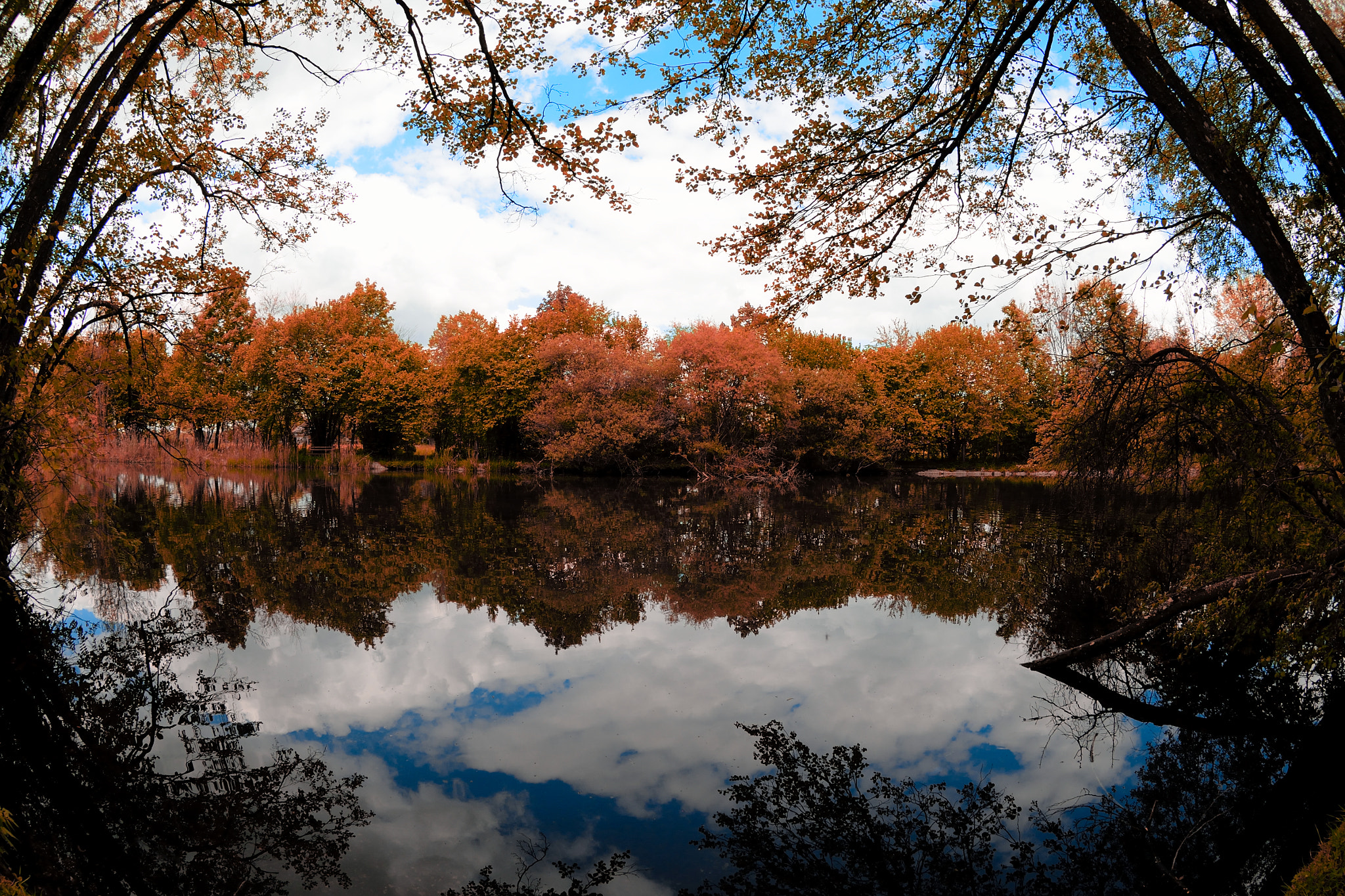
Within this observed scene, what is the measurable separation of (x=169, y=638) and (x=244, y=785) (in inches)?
152

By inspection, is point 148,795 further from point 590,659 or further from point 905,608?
point 905,608

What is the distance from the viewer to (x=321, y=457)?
1722 inches

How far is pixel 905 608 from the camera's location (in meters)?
9.16

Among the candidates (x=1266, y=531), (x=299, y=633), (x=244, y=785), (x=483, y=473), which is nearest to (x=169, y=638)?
(x=299, y=633)

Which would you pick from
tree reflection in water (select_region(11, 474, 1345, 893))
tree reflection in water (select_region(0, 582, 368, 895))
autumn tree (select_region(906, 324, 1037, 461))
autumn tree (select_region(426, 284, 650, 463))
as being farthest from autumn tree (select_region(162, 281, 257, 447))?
autumn tree (select_region(906, 324, 1037, 461))

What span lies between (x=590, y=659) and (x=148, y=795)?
3.76 metres

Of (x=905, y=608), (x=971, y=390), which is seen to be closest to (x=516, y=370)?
(x=971, y=390)

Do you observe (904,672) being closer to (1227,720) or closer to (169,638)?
(1227,720)

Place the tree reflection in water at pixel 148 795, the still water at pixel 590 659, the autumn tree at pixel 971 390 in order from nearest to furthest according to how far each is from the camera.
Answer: the tree reflection in water at pixel 148 795 → the still water at pixel 590 659 → the autumn tree at pixel 971 390

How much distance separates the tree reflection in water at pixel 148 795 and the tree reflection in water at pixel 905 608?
0.15 meters

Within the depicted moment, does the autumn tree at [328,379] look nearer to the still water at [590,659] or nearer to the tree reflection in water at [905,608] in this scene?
the tree reflection in water at [905,608]

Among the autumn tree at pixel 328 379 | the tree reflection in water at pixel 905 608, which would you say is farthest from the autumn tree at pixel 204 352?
the autumn tree at pixel 328 379

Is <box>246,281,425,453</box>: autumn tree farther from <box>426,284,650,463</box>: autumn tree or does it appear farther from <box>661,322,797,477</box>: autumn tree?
<box>661,322,797,477</box>: autumn tree

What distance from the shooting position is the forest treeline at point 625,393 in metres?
34.1
